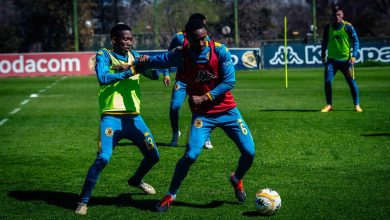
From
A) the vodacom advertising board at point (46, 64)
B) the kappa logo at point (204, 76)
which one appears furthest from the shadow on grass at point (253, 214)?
the vodacom advertising board at point (46, 64)

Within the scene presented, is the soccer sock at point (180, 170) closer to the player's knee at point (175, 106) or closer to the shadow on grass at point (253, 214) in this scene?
the shadow on grass at point (253, 214)

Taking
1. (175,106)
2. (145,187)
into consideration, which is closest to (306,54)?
(175,106)

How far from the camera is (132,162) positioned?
1122 centimetres

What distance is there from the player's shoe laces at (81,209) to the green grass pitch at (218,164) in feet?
0.31

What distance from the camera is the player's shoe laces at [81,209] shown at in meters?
7.86

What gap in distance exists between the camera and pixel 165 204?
7.85 m

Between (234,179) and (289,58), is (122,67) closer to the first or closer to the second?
(234,179)

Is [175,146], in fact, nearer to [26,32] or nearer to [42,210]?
[42,210]

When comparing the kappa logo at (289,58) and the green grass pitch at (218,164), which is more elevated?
the kappa logo at (289,58)

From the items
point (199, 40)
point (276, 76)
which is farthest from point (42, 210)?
point (276, 76)

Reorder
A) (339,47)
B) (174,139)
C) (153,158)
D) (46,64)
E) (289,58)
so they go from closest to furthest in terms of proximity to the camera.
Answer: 1. (153,158)
2. (174,139)
3. (339,47)
4. (46,64)
5. (289,58)

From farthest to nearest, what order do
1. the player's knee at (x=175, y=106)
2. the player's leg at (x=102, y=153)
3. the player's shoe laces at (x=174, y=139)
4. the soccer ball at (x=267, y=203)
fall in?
the player's shoe laces at (x=174, y=139), the player's knee at (x=175, y=106), the player's leg at (x=102, y=153), the soccer ball at (x=267, y=203)

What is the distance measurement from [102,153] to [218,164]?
3128mm

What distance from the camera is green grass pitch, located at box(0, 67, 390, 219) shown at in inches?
316
